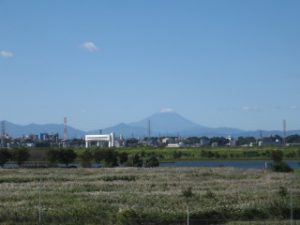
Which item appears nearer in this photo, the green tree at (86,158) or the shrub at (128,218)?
the shrub at (128,218)

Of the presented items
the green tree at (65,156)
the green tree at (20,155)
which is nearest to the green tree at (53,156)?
the green tree at (65,156)

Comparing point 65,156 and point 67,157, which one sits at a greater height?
point 65,156

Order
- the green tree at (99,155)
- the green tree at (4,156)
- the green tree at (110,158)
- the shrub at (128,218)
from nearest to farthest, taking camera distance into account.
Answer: the shrub at (128,218) → the green tree at (110,158) → the green tree at (4,156) → the green tree at (99,155)

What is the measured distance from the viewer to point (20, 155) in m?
125

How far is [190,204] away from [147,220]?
282 inches

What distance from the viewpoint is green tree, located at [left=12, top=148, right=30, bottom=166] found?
125m

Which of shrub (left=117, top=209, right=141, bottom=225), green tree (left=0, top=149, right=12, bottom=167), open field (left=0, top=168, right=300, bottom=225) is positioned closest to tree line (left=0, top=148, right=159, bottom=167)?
green tree (left=0, top=149, right=12, bottom=167)

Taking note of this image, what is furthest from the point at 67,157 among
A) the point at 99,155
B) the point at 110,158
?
the point at 110,158

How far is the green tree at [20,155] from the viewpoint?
410 feet

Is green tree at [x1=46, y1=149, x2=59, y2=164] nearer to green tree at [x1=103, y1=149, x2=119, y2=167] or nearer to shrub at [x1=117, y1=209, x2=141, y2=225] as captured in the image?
green tree at [x1=103, y1=149, x2=119, y2=167]

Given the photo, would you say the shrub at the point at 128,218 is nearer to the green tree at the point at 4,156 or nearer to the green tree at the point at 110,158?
the green tree at the point at 110,158

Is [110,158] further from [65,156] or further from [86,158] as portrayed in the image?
[65,156]

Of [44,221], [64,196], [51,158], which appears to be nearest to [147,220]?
[44,221]

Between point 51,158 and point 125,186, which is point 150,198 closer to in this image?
point 125,186
